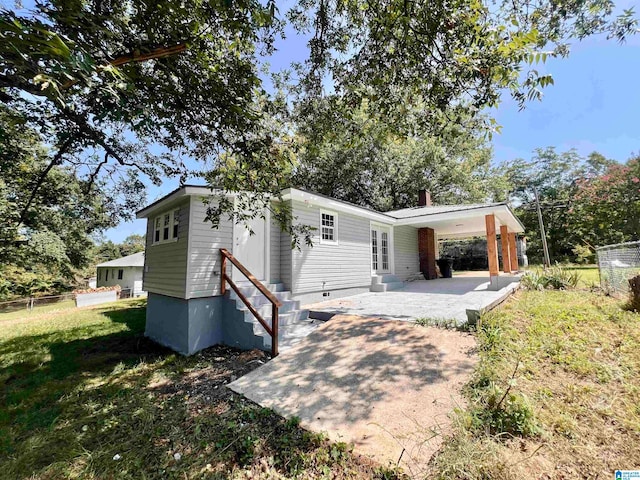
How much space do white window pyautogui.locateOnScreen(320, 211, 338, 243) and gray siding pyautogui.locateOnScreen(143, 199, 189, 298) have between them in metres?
3.90

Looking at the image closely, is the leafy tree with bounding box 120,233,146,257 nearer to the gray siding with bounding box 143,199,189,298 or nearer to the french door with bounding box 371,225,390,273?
the gray siding with bounding box 143,199,189,298

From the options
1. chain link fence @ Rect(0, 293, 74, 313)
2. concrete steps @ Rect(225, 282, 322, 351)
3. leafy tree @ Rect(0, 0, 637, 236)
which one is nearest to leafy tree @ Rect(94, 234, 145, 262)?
chain link fence @ Rect(0, 293, 74, 313)

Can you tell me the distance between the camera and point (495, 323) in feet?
15.5

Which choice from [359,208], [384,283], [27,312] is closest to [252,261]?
[359,208]

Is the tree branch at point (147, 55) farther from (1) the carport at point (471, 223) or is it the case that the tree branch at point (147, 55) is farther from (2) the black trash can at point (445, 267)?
(2) the black trash can at point (445, 267)

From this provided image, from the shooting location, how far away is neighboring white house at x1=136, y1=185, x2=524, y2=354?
611cm

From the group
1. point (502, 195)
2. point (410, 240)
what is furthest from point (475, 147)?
point (410, 240)

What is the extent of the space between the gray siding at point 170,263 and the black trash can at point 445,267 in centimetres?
1301

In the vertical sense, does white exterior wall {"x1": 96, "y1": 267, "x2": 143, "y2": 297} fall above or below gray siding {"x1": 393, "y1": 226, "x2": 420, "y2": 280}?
below

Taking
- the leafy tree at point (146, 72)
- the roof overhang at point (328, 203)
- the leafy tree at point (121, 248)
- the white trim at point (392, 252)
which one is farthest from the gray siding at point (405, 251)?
the leafy tree at point (121, 248)

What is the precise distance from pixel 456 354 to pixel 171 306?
20.9 ft

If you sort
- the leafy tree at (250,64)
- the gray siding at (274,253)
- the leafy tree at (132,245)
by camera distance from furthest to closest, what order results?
the leafy tree at (132,245), the gray siding at (274,253), the leafy tree at (250,64)

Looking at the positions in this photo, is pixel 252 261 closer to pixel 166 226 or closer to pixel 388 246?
pixel 166 226

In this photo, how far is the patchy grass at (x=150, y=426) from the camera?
106 inches
